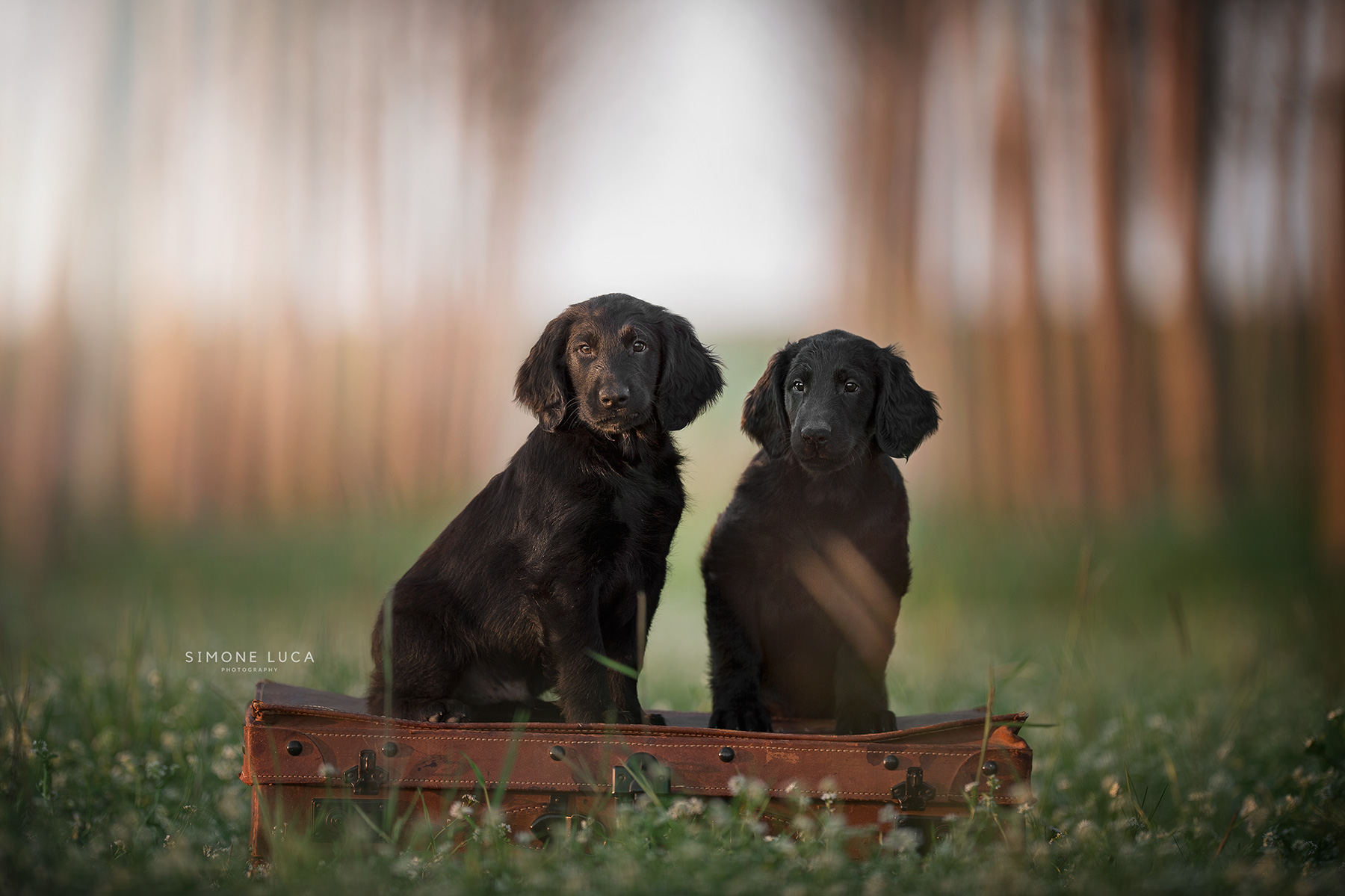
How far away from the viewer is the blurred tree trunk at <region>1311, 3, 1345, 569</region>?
287 inches

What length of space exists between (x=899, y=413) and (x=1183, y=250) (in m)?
7.59

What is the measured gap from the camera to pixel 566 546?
2.57 m

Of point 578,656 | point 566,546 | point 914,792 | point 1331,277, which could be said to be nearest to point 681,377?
point 566,546

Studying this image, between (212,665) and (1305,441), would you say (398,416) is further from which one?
(1305,441)

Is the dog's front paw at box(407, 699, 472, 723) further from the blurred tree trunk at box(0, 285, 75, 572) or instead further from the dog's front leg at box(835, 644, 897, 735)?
the blurred tree trunk at box(0, 285, 75, 572)

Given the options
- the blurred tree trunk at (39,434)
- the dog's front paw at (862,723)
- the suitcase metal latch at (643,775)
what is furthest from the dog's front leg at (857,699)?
the blurred tree trunk at (39,434)

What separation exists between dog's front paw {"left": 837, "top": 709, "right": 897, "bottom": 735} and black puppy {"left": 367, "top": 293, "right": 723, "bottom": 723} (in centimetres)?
65

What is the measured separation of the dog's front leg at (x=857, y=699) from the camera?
2.73m

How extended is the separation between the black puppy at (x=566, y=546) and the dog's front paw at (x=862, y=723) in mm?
649

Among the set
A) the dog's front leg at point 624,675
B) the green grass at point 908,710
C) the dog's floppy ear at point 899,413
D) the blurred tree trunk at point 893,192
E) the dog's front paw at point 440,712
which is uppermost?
the blurred tree trunk at point 893,192

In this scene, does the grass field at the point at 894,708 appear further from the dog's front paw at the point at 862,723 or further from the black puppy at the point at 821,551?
the dog's front paw at the point at 862,723

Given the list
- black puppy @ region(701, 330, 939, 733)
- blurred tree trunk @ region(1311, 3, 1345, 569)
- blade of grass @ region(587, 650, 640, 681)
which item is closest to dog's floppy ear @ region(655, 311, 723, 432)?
black puppy @ region(701, 330, 939, 733)

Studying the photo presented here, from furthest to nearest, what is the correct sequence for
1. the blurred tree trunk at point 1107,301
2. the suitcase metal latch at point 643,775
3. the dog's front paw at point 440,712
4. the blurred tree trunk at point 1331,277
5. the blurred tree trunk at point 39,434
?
the blurred tree trunk at point 39,434 → the blurred tree trunk at point 1107,301 → the blurred tree trunk at point 1331,277 → the dog's front paw at point 440,712 → the suitcase metal latch at point 643,775

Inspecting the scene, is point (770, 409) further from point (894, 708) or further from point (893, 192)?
point (893, 192)
